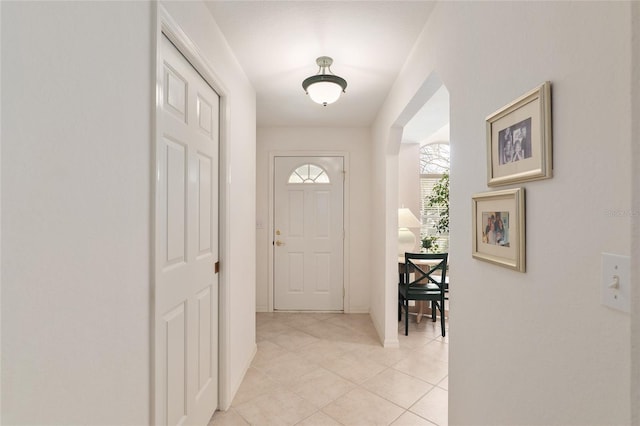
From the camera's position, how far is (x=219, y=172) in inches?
85.7

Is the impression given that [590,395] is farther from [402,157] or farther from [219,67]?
[402,157]

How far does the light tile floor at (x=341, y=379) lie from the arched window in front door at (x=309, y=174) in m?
1.86

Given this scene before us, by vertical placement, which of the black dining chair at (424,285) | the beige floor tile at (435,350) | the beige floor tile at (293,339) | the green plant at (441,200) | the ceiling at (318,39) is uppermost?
the ceiling at (318,39)

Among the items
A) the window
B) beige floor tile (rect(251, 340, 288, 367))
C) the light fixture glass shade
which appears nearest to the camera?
the light fixture glass shade

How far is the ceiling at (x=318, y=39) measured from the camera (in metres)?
1.84

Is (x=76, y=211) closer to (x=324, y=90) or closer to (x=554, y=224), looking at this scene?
(x=554, y=224)

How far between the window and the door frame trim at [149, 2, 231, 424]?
12.0 feet

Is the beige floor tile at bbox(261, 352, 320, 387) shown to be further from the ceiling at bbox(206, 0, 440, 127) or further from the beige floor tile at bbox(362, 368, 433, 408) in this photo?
the ceiling at bbox(206, 0, 440, 127)

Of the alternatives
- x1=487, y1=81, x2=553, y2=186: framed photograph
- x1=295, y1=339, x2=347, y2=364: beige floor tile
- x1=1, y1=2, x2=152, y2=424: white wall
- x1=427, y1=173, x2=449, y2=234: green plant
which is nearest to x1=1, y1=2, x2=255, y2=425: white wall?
x1=1, y1=2, x2=152, y2=424: white wall

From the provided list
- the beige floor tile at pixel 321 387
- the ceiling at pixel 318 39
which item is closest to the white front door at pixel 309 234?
the ceiling at pixel 318 39

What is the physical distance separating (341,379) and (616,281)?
89.4 inches

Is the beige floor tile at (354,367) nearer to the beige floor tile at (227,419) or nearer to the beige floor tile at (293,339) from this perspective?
the beige floor tile at (293,339)

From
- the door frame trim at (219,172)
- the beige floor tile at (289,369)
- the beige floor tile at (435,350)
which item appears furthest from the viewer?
the beige floor tile at (435,350)

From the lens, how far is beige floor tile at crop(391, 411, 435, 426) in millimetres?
2048
